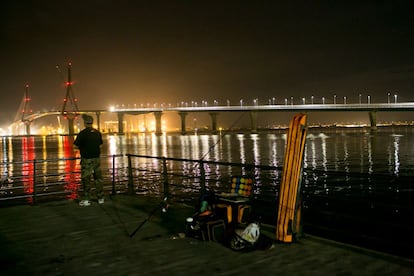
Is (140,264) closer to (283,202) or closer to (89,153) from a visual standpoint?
(283,202)

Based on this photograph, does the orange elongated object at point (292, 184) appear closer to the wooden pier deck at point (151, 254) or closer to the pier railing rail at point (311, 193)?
the wooden pier deck at point (151, 254)

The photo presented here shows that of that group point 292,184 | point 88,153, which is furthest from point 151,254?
point 88,153

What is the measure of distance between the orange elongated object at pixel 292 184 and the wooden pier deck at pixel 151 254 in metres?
0.24

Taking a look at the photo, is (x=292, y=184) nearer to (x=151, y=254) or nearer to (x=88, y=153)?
(x=151, y=254)

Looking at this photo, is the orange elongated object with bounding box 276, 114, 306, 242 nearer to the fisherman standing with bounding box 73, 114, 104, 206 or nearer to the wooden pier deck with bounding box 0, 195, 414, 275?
the wooden pier deck with bounding box 0, 195, 414, 275

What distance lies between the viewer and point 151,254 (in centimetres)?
574

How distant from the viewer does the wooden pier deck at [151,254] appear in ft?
16.5

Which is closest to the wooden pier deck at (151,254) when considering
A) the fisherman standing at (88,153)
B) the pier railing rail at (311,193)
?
the pier railing rail at (311,193)

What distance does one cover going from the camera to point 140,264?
5.34m

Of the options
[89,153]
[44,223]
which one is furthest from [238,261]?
[89,153]

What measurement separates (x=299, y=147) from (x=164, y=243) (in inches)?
98.9

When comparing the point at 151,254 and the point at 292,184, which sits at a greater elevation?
the point at 292,184

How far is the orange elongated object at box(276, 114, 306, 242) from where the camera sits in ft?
19.9

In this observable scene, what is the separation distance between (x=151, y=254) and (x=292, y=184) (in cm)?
229
